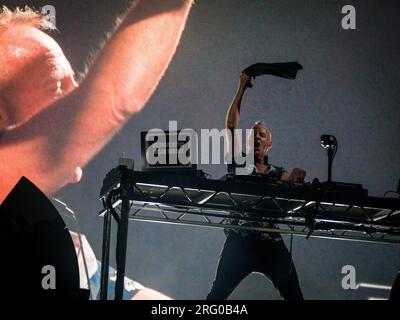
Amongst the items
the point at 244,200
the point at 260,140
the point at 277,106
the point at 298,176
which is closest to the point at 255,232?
the point at 244,200

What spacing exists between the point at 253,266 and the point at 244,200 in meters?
0.49

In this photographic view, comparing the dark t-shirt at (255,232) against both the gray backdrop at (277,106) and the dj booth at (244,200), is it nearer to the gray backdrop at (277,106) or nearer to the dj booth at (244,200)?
the dj booth at (244,200)

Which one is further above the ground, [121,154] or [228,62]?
[228,62]

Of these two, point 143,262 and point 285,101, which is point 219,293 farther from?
point 285,101

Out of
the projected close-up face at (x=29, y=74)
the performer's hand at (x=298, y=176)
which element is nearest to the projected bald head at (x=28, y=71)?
the projected close-up face at (x=29, y=74)

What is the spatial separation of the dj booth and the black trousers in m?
0.14

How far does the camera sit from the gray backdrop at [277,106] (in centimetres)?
485

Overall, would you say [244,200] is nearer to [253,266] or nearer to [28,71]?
[253,266]

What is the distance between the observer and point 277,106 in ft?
17.2

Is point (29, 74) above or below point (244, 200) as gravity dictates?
above

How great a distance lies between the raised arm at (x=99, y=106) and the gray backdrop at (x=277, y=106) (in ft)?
0.36

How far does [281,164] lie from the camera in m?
5.15

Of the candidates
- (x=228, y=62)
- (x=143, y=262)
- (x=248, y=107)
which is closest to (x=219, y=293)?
(x=143, y=262)
